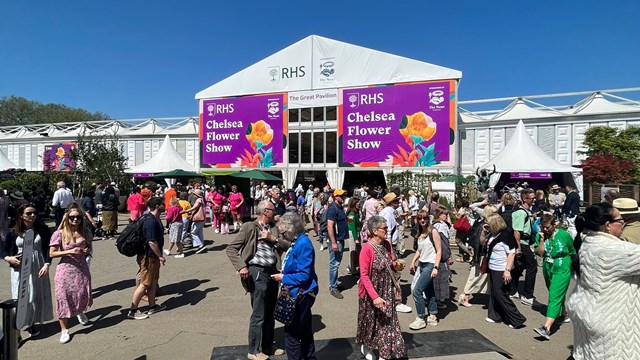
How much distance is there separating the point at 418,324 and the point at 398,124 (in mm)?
17564

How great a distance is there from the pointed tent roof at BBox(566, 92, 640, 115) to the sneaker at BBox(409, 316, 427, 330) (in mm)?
21422

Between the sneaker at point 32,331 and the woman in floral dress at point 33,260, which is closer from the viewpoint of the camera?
the woman in floral dress at point 33,260

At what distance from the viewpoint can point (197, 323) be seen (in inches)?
191

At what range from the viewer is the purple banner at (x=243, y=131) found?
2411 cm

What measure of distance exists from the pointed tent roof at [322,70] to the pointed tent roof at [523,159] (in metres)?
5.20

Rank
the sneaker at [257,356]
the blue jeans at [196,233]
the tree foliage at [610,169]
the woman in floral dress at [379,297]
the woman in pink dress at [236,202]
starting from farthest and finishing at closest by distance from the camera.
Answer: the tree foliage at [610,169] < the woman in pink dress at [236,202] < the blue jeans at [196,233] < the sneaker at [257,356] < the woman in floral dress at [379,297]

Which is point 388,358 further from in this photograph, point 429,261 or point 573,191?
point 573,191

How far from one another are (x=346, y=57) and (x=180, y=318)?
798 inches

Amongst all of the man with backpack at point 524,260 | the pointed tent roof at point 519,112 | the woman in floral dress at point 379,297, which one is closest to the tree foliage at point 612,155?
the pointed tent roof at point 519,112

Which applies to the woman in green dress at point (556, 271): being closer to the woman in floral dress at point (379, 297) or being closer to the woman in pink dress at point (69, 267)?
the woman in floral dress at point (379, 297)

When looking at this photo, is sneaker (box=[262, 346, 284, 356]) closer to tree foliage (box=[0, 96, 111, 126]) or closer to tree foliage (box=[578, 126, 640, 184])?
tree foliage (box=[578, 126, 640, 184])

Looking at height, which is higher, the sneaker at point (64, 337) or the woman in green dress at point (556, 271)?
the woman in green dress at point (556, 271)

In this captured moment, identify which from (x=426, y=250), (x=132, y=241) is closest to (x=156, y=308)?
(x=132, y=241)

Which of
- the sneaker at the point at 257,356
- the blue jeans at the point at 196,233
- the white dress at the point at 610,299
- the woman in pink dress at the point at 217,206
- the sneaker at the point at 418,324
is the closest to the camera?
the white dress at the point at 610,299
